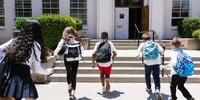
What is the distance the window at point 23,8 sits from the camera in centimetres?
1728

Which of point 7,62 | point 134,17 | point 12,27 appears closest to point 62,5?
point 12,27

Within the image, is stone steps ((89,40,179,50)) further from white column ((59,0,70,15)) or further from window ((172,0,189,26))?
white column ((59,0,70,15))

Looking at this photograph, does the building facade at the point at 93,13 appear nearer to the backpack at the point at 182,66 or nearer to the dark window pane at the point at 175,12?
the dark window pane at the point at 175,12

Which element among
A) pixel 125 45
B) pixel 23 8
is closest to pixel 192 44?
pixel 125 45

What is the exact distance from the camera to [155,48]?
6.71 m

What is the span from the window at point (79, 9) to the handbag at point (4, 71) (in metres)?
13.4

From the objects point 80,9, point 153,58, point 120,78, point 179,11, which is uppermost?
point 80,9

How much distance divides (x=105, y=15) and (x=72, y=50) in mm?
10051

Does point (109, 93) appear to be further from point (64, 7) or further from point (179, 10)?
point (179, 10)

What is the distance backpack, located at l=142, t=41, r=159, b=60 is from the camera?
6.68 meters

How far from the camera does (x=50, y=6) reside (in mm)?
17328

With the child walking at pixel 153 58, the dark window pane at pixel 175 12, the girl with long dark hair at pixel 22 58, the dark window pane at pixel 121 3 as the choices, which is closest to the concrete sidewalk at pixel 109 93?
the child walking at pixel 153 58

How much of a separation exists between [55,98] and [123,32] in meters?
11.2

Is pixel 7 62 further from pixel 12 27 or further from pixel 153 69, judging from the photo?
pixel 12 27
